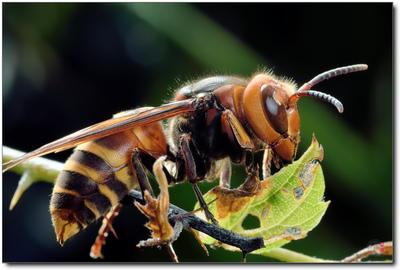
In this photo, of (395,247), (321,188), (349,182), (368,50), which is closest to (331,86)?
(368,50)

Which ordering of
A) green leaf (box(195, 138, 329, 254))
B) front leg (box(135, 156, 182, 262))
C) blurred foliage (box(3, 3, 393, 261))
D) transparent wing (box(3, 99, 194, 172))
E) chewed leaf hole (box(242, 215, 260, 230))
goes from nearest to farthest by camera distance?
front leg (box(135, 156, 182, 262))
transparent wing (box(3, 99, 194, 172))
green leaf (box(195, 138, 329, 254))
chewed leaf hole (box(242, 215, 260, 230))
blurred foliage (box(3, 3, 393, 261))

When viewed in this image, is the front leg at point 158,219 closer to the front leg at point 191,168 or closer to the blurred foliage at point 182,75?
the front leg at point 191,168

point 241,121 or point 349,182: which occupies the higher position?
point 241,121

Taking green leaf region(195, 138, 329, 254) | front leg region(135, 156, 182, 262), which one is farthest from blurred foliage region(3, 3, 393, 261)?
front leg region(135, 156, 182, 262)

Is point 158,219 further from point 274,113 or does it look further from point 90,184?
point 274,113

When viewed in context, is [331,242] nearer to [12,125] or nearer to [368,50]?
[368,50]

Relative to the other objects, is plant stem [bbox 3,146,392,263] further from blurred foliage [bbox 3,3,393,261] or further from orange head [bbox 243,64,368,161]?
blurred foliage [bbox 3,3,393,261]
